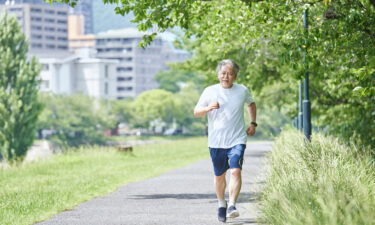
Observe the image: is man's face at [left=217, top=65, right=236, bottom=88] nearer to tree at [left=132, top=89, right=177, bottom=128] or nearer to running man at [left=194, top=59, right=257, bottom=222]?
running man at [left=194, top=59, right=257, bottom=222]

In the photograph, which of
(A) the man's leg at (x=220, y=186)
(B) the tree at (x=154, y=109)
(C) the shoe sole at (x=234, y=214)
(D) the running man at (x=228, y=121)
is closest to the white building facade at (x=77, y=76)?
(B) the tree at (x=154, y=109)

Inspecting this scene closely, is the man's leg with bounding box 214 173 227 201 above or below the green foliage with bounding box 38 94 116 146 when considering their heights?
above

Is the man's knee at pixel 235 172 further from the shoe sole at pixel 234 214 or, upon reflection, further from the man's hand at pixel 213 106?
the man's hand at pixel 213 106

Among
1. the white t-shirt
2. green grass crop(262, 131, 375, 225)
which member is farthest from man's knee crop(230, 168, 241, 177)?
green grass crop(262, 131, 375, 225)

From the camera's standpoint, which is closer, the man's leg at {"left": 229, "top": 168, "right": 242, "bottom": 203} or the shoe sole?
the shoe sole

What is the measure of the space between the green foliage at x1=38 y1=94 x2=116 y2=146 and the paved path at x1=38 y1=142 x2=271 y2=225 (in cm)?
10283

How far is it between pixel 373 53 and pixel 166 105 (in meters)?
122

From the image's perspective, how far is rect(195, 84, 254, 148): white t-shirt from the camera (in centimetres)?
1009

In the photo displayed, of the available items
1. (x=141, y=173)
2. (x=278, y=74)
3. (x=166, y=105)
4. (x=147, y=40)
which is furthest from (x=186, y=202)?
(x=166, y=105)

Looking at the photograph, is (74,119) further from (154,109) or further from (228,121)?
(228,121)

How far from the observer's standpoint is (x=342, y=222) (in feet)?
23.2

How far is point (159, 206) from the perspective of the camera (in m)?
12.4

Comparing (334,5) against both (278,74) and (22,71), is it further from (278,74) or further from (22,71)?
(22,71)

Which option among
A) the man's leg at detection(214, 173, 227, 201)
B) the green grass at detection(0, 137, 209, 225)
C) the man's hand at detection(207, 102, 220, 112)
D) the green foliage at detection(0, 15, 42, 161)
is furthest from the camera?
the green foliage at detection(0, 15, 42, 161)
